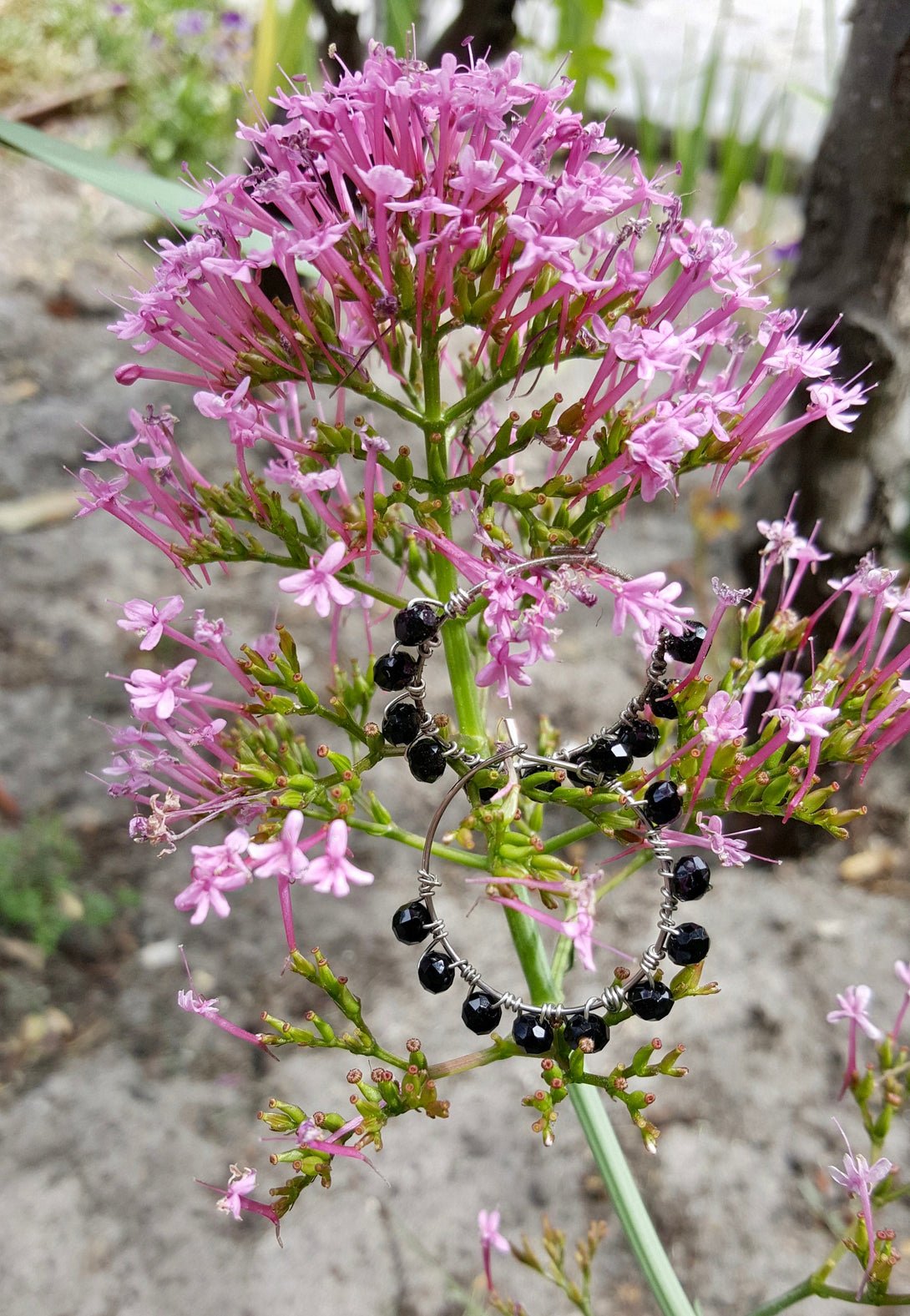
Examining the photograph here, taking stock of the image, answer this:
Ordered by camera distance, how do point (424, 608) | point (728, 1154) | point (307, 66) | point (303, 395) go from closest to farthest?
1. point (424, 608)
2. point (728, 1154)
3. point (303, 395)
4. point (307, 66)

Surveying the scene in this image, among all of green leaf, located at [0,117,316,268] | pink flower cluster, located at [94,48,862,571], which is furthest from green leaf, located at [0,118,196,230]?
pink flower cluster, located at [94,48,862,571]

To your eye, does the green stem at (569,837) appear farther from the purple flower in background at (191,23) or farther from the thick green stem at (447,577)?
the purple flower in background at (191,23)

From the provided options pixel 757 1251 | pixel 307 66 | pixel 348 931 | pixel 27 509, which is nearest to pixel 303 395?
pixel 27 509

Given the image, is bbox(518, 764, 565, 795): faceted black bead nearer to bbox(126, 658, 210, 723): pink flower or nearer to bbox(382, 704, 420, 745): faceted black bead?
bbox(382, 704, 420, 745): faceted black bead

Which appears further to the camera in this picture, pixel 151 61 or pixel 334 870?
pixel 151 61

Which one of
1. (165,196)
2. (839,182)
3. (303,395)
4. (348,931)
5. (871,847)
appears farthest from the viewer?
(303,395)

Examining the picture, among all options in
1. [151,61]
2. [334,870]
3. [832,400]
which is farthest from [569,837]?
[151,61]

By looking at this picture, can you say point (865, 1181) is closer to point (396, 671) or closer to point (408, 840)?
point (408, 840)

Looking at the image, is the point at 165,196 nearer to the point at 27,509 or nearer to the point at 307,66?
the point at 27,509
